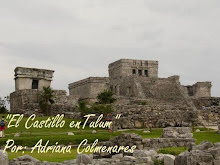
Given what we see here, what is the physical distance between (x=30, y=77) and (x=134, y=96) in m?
14.9

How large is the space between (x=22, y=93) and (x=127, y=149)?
25330 millimetres

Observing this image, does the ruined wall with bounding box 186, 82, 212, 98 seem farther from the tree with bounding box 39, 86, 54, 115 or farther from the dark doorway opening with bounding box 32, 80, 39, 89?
the tree with bounding box 39, 86, 54, 115

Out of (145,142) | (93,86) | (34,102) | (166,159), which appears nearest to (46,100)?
(34,102)

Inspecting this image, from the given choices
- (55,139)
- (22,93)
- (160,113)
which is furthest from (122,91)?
(55,139)

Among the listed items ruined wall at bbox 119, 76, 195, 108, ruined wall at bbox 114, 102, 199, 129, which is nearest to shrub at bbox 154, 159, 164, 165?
ruined wall at bbox 114, 102, 199, 129

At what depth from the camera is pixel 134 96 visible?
4725 cm

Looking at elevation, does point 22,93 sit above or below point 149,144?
above

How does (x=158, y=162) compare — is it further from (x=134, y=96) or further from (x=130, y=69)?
(x=130, y=69)

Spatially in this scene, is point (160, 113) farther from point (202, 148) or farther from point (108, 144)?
point (202, 148)

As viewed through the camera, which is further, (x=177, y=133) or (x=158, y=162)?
(x=177, y=133)

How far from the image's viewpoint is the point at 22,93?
1485 inches

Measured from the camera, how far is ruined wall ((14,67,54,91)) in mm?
39000

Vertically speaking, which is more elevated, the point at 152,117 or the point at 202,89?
the point at 202,89

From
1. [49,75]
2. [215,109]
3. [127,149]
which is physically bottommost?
[127,149]
